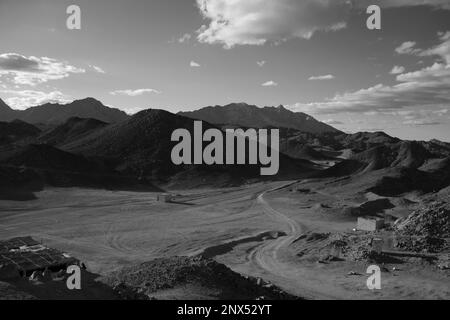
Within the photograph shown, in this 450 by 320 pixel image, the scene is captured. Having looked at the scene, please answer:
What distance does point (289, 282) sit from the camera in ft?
71.2

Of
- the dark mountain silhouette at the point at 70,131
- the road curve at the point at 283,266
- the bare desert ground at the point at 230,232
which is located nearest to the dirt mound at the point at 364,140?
the dark mountain silhouette at the point at 70,131

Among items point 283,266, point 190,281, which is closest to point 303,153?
point 283,266

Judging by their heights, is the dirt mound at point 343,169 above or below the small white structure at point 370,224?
above

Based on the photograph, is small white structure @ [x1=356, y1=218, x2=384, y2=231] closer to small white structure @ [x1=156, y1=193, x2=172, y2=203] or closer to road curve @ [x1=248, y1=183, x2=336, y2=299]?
road curve @ [x1=248, y1=183, x2=336, y2=299]

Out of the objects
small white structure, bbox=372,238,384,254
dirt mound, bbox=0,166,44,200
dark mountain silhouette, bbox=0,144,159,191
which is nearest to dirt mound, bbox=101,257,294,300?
small white structure, bbox=372,238,384,254

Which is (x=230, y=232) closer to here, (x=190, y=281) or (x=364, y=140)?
(x=190, y=281)

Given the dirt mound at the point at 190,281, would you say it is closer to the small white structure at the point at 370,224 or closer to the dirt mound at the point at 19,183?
the small white structure at the point at 370,224

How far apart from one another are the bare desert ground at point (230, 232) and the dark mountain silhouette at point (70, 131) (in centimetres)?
4063

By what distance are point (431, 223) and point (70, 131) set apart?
85.5 meters

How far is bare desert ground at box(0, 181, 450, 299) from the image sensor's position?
21891 mm

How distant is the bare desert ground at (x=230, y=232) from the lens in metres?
21.9

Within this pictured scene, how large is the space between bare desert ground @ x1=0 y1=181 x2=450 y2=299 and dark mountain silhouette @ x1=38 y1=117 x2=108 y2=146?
40.6m

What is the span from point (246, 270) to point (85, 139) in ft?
232

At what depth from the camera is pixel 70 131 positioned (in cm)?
9744
